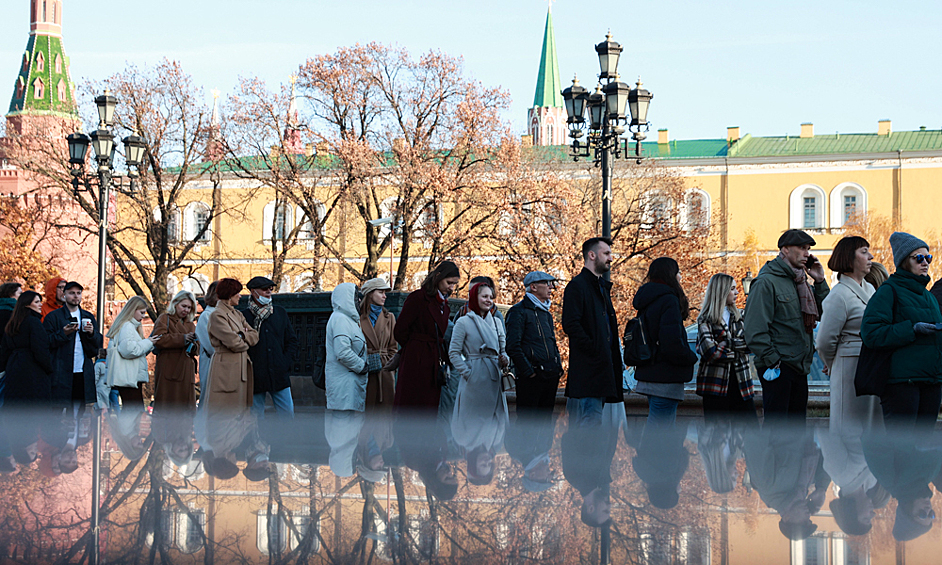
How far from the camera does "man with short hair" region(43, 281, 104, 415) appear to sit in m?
9.53

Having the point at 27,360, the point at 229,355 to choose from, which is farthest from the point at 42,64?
the point at 229,355

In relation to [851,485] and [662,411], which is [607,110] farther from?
[851,485]

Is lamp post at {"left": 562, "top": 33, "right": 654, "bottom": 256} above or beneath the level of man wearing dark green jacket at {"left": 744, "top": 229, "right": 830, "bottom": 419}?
above

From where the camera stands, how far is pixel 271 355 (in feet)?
30.8

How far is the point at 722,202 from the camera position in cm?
6081

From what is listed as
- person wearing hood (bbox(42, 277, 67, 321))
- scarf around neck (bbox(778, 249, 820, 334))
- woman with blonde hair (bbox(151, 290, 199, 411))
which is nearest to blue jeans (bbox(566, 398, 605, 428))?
scarf around neck (bbox(778, 249, 820, 334))

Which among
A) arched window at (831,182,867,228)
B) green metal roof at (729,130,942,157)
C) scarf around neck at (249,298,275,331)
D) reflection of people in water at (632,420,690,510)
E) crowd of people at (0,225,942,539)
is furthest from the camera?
green metal roof at (729,130,942,157)

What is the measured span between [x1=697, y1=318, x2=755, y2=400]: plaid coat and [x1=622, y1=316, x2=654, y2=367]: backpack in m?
0.66

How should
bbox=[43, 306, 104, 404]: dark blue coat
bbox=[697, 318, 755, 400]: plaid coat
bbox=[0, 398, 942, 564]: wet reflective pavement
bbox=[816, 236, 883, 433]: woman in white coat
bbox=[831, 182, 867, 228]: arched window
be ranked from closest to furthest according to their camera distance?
bbox=[0, 398, 942, 564]: wet reflective pavement → bbox=[816, 236, 883, 433]: woman in white coat → bbox=[697, 318, 755, 400]: plaid coat → bbox=[43, 306, 104, 404]: dark blue coat → bbox=[831, 182, 867, 228]: arched window

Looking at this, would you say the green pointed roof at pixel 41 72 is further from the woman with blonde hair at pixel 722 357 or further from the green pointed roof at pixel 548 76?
the woman with blonde hair at pixel 722 357

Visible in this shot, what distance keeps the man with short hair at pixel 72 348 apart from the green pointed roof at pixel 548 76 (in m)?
82.0

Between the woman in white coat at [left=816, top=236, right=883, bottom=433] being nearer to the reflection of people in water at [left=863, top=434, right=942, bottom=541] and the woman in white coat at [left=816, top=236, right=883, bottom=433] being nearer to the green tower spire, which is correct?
the reflection of people in water at [left=863, top=434, right=942, bottom=541]

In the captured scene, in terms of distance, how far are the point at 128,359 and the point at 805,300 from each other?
6.62m

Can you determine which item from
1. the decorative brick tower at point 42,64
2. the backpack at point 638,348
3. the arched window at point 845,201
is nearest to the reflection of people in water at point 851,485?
the backpack at point 638,348
